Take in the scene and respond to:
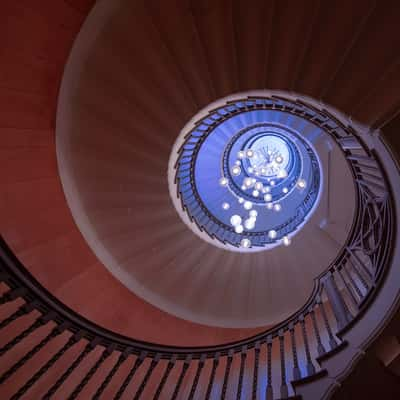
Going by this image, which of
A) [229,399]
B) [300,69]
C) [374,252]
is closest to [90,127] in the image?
[300,69]

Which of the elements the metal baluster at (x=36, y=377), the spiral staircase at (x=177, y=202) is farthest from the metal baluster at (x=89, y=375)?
the metal baluster at (x=36, y=377)

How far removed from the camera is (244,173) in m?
9.74

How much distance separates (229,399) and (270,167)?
4876 mm

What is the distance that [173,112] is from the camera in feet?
13.0

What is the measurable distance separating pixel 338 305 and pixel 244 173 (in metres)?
6.92

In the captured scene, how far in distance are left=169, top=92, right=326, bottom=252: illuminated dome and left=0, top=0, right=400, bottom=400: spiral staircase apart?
0.10 metres

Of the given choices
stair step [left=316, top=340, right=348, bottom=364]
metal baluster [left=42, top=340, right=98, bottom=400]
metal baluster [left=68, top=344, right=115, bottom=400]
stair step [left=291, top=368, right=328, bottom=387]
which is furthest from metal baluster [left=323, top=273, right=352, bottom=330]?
metal baluster [left=42, top=340, right=98, bottom=400]

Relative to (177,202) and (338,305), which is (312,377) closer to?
(338,305)

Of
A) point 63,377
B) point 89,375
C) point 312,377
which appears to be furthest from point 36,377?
point 312,377

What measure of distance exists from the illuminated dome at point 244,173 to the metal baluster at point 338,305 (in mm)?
1213

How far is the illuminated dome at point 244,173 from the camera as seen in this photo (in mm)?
4930

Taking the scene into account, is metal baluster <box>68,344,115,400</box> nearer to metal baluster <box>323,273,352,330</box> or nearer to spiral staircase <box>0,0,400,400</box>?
spiral staircase <box>0,0,400,400</box>

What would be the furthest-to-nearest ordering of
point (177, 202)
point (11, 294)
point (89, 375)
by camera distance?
1. point (177, 202)
2. point (89, 375)
3. point (11, 294)

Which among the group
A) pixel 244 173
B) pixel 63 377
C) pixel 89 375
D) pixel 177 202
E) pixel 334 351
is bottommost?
pixel 63 377
